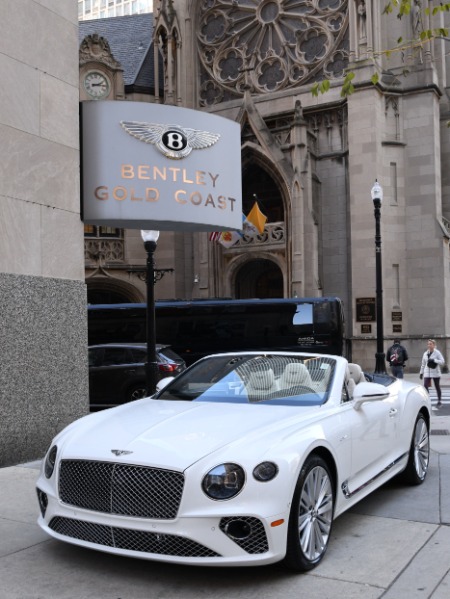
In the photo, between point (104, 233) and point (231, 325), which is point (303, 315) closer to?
point (231, 325)

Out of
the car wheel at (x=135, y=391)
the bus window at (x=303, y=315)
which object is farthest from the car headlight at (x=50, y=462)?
the bus window at (x=303, y=315)

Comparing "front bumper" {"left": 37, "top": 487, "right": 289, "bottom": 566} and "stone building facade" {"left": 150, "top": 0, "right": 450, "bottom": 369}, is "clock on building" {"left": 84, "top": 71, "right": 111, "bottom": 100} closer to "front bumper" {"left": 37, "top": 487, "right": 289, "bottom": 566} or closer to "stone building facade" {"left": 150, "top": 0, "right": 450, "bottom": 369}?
"stone building facade" {"left": 150, "top": 0, "right": 450, "bottom": 369}

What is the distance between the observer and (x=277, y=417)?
16.4 feet

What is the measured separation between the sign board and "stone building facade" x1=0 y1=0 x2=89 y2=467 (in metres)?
0.37

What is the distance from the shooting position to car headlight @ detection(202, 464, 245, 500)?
4125 millimetres

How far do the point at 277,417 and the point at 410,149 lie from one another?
25516 millimetres

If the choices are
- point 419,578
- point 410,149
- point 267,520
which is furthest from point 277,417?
point 410,149

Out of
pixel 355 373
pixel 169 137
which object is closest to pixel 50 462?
pixel 355 373

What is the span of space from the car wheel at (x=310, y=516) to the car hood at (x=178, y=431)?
0.32 metres

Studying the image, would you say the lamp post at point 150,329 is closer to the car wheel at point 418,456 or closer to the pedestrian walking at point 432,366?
the car wheel at point 418,456

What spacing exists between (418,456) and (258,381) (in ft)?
7.21

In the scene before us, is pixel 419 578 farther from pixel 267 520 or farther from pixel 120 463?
pixel 120 463

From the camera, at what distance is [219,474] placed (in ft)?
13.7

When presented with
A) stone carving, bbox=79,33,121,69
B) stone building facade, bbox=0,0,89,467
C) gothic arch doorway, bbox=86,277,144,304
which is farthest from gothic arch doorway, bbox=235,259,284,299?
stone building facade, bbox=0,0,89,467
